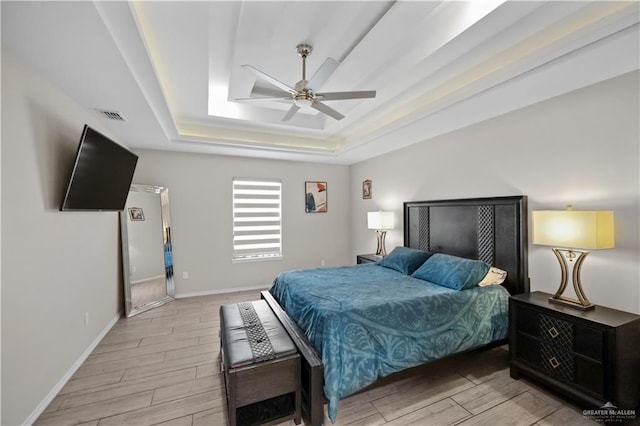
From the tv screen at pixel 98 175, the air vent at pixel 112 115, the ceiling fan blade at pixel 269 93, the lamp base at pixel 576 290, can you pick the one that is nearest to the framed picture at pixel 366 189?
the ceiling fan blade at pixel 269 93

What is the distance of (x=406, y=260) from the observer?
3.40 metres

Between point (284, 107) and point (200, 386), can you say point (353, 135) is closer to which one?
point (284, 107)

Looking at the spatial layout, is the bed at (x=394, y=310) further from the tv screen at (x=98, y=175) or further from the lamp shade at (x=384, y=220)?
the tv screen at (x=98, y=175)

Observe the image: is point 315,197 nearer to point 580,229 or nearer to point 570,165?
point 570,165

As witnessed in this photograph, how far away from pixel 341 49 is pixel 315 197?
3.40 metres

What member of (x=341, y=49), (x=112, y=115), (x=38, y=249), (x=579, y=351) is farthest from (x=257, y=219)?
(x=579, y=351)

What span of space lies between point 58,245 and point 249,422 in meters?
2.08

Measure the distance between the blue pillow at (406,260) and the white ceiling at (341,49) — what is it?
1599mm

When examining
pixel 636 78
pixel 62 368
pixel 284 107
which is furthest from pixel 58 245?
pixel 636 78

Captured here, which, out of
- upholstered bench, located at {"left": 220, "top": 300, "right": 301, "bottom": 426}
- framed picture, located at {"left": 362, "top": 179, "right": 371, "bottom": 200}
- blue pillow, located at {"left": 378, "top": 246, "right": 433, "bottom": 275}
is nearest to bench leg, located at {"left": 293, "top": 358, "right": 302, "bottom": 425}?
upholstered bench, located at {"left": 220, "top": 300, "right": 301, "bottom": 426}

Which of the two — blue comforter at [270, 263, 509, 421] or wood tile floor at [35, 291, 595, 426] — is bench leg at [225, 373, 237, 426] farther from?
blue comforter at [270, 263, 509, 421]

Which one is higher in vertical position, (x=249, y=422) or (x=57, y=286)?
(x=57, y=286)

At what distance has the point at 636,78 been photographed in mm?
2037

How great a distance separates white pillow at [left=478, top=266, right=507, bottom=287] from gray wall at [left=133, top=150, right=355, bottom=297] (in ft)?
10.9
